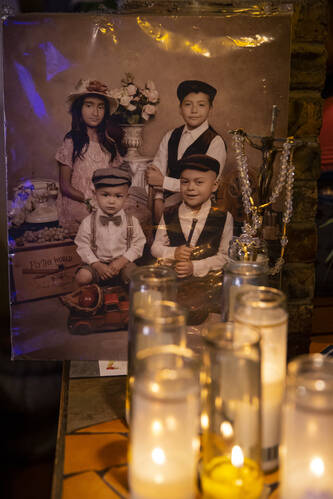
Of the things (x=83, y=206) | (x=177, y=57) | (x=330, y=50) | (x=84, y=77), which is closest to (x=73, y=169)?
(x=83, y=206)

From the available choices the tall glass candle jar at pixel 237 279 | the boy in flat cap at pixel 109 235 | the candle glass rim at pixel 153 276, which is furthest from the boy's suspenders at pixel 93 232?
the tall glass candle jar at pixel 237 279

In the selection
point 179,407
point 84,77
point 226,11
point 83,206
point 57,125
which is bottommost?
point 179,407

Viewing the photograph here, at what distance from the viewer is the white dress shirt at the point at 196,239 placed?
1240 mm

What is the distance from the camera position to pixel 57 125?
119 cm

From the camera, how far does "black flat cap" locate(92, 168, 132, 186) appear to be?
1213 mm

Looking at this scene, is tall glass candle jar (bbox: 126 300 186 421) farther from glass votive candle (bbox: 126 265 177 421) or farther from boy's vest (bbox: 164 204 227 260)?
boy's vest (bbox: 164 204 227 260)

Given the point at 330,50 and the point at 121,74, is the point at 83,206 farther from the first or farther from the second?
the point at 330,50

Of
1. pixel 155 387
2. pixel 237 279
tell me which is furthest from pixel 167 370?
pixel 237 279

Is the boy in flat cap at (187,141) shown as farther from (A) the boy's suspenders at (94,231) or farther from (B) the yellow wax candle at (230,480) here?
(B) the yellow wax candle at (230,480)

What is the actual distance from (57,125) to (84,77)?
0.12 metres

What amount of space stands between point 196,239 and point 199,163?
0.59 feet

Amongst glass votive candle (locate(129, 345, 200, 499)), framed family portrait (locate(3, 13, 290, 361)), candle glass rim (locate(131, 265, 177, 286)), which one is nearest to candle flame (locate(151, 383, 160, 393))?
glass votive candle (locate(129, 345, 200, 499))

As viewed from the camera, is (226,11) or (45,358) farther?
(45,358)

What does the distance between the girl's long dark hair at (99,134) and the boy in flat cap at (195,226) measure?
0.50 ft
